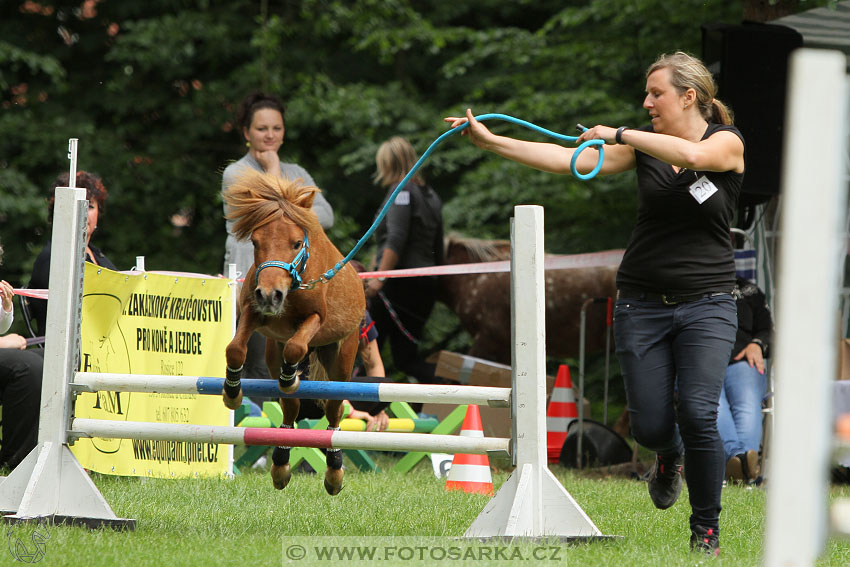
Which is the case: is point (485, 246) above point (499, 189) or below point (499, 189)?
below

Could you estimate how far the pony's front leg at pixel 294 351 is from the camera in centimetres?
377

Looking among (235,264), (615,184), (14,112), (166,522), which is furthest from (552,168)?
(14,112)

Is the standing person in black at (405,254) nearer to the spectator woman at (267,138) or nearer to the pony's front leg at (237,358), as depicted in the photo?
the spectator woman at (267,138)

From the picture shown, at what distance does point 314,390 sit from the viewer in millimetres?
3914

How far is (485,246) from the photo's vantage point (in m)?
8.95

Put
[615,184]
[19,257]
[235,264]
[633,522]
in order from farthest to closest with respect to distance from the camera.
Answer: [19,257], [615,184], [235,264], [633,522]

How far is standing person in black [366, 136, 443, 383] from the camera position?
7.64 m

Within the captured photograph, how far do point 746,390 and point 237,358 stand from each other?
408 cm

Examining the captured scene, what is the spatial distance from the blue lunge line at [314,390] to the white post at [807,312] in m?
2.16

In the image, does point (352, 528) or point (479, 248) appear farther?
point (479, 248)

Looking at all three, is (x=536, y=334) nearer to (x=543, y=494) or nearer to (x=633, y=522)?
(x=543, y=494)

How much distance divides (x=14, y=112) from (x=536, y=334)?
9.52 m

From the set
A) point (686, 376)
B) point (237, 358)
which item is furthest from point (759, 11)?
point (237, 358)

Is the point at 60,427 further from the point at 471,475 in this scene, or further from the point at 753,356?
the point at 753,356
